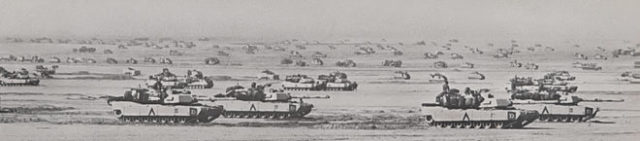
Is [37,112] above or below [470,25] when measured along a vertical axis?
below

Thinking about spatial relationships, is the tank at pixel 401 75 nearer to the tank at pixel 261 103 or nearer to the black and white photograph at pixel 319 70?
the black and white photograph at pixel 319 70

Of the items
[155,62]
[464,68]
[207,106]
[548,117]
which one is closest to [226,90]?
[207,106]

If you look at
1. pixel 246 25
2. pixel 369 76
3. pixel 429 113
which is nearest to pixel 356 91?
pixel 369 76

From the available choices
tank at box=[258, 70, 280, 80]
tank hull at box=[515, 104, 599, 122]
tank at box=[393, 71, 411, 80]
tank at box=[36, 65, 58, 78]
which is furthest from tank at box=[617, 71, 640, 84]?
tank at box=[36, 65, 58, 78]

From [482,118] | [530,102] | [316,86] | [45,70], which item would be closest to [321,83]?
[316,86]

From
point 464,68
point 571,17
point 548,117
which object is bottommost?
point 548,117

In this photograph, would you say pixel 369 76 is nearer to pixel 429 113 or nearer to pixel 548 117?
pixel 429 113

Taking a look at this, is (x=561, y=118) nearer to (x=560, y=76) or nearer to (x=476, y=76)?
(x=560, y=76)
